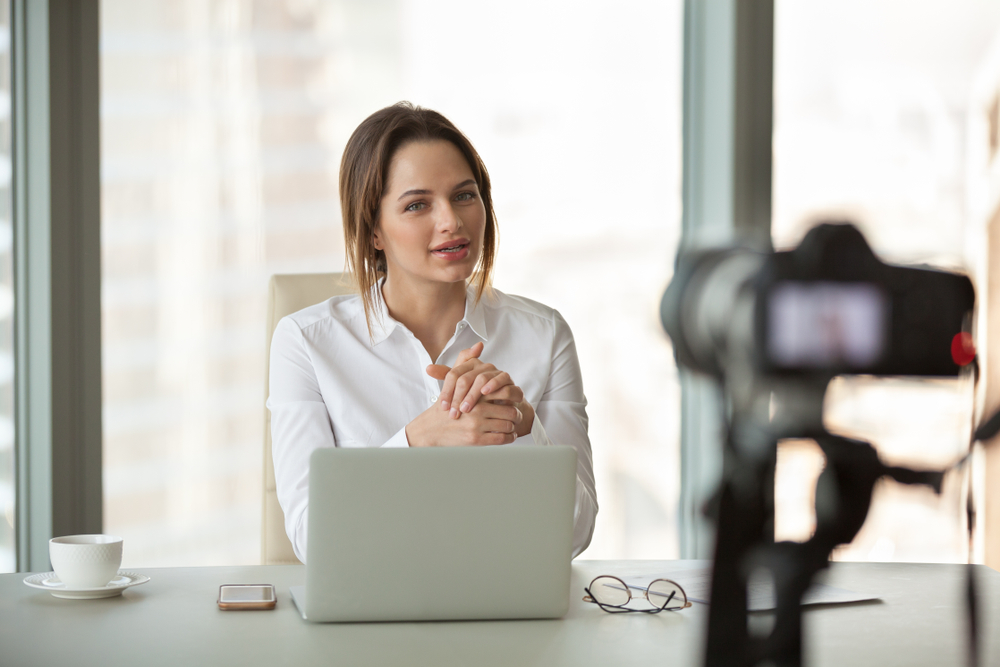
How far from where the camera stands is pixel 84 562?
110cm

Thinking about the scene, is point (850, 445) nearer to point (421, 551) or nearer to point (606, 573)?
point (421, 551)

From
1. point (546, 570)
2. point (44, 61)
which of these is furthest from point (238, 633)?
point (44, 61)

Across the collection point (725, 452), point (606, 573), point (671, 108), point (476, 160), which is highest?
point (671, 108)

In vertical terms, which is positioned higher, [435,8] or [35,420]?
[435,8]

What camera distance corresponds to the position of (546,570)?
957 millimetres

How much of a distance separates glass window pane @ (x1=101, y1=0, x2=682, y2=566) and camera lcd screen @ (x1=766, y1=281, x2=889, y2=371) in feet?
A: 6.98

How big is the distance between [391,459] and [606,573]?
0.54m

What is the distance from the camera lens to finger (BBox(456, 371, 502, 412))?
1.31 metres

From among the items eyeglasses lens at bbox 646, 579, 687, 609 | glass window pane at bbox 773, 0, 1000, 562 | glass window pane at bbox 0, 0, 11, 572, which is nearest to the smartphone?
eyeglasses lens at bbox 646, 579, 687, 609

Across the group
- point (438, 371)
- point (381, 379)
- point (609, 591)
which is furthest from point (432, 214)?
point (609, 591)

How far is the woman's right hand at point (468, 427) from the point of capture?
51.7 inches

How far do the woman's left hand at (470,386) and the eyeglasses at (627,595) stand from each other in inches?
12.2

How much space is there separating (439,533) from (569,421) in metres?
0.81

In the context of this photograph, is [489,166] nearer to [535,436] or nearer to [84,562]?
[535,436]
